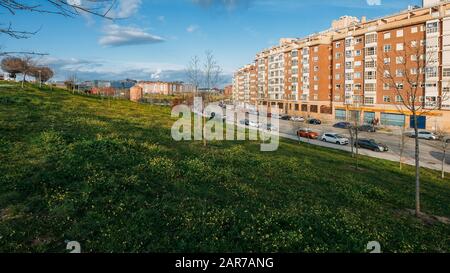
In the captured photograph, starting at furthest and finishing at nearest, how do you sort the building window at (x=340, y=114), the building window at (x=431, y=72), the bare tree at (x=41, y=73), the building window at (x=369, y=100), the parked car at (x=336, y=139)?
the building window at (x=340, y=114) → the bare tree at (x=41, y=73) → the building window at (x=369, y=100) → the building window at (x=431, y=72) → the parked car at (x=336, y=139)

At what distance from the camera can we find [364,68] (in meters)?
60.5

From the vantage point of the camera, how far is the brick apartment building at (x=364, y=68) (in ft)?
157

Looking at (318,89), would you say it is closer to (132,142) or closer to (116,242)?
(132,142)

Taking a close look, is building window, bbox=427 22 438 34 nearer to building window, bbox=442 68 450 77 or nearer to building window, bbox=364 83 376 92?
building window, bbox=442 68 450 77

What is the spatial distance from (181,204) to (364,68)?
61668 mm

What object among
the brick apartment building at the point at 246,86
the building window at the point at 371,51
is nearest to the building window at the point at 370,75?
the building window at the point at 371,51

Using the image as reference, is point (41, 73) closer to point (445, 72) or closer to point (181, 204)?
point (181, 204)

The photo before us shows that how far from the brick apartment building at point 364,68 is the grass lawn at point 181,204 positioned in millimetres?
19978

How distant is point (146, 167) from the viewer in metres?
12.3

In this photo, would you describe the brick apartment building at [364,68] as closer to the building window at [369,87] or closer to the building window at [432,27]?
the building window at [432,27]

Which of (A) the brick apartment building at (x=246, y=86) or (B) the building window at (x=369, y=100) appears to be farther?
(A) the brick apartment building at (x=246, y=86)

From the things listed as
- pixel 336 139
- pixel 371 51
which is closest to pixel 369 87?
pixel 371 51

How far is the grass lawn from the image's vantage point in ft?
23.0
